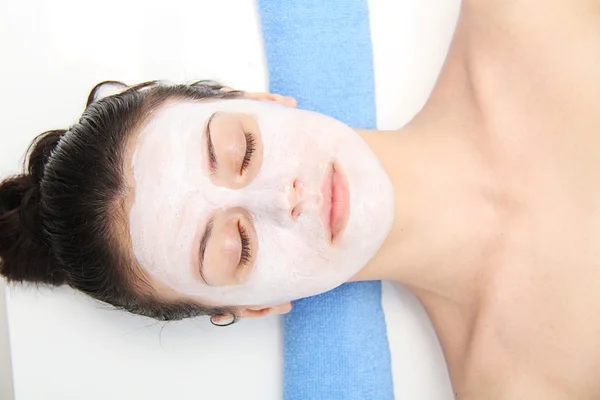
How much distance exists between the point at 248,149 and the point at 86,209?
0.29 meters

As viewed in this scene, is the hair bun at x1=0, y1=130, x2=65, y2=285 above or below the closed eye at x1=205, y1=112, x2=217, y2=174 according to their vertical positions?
below

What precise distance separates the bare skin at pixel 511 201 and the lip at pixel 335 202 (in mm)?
163

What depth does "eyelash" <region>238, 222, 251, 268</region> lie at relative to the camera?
37.3 inches

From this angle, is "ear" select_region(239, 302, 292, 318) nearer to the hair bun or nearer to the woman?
the woman

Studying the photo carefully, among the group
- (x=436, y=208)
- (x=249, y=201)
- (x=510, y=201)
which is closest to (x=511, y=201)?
(x=510, y=201)

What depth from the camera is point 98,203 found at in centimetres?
96

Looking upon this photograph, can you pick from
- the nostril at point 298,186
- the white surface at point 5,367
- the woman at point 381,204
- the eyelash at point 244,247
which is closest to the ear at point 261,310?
the woman at point 381,204

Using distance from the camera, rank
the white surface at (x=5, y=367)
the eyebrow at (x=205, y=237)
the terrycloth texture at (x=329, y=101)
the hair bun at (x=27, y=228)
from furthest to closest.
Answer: the white surface at (x=5, y=367) → the terrycloth texture at (x=329, y=101) → the hair bun at (x=27, y=228) → the eyebrow at (x=205, y=237)

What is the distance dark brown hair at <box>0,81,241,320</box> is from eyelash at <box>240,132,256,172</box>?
13cm

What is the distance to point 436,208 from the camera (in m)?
1.11

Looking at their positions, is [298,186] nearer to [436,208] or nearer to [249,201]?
[249,201]

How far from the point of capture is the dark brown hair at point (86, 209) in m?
0.96

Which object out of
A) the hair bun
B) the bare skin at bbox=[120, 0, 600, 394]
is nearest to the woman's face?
the bare skin at bbox=[120, 0, 600, 394]

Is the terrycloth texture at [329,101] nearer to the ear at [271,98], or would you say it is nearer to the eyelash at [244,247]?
the ear at [271,98]
